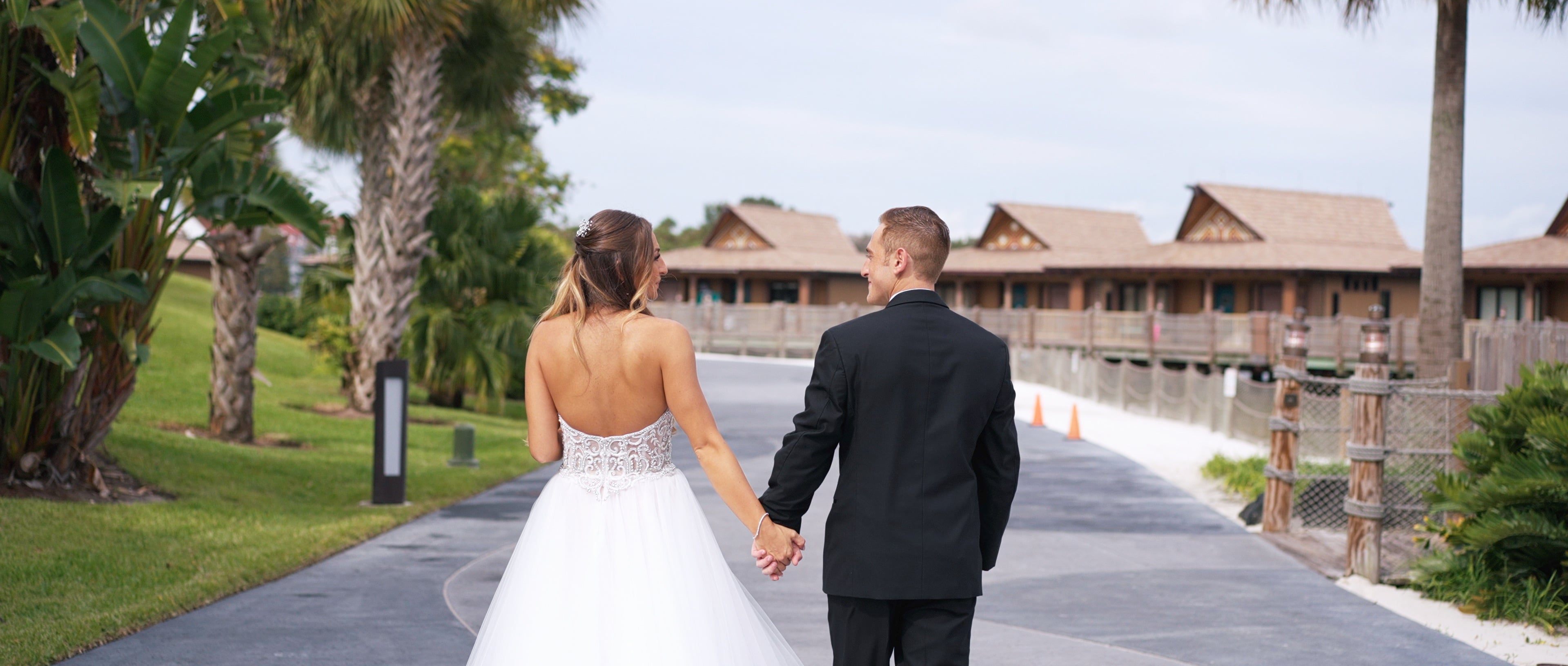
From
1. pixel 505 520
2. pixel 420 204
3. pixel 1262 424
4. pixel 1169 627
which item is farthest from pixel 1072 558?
pixel 420 204

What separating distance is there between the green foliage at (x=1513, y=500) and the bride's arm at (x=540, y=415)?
5.87 m

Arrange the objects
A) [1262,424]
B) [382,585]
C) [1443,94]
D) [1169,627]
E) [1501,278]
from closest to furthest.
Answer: [1169,627]
[382,585]
[1443,94]
[1262,424]
[1501,278]

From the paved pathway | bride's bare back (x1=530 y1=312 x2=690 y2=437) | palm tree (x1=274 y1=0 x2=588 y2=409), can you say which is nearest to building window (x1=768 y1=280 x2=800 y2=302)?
palm tree (x1=274 y1=0 x2=588 y2=409)

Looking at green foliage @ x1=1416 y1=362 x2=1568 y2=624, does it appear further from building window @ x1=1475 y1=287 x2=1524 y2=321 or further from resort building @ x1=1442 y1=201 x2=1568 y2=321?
building window @ x1=1475 y1=287 x2=1524 y2=321

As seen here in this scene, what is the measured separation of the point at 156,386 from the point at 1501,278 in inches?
1521

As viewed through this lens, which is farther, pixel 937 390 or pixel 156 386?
pixel 156 386

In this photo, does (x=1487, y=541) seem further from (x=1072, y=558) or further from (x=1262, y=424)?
(x=1262, y=424)

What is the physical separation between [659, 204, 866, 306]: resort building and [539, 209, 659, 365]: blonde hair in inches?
2114

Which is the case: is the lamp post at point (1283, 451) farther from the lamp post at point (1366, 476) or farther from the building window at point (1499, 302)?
the building window at point (1499, 302)

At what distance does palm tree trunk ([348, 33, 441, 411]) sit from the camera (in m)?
20.1

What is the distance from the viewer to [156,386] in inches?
750

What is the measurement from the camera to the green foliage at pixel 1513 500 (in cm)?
738

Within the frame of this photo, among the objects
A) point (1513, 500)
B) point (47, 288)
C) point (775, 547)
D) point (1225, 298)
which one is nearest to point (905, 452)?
point (775, 547)

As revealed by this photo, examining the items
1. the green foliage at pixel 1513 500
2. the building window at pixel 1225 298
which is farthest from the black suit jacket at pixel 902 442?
the building window at pixel 1225 298
